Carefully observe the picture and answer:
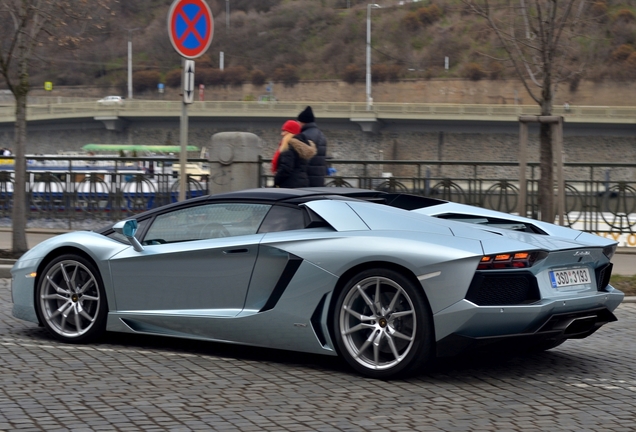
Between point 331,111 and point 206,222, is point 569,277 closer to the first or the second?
point 206,222

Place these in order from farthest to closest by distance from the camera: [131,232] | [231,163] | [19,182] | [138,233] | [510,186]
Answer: [510,186], [231,163], [19,182], [138,233], [131,232]

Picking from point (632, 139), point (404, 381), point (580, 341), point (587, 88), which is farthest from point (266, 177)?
point (587, 88)

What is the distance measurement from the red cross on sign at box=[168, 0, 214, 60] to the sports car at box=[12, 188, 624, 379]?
3524 mm


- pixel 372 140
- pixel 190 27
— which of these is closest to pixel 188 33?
pixel 190 27

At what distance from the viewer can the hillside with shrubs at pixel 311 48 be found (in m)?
93.8

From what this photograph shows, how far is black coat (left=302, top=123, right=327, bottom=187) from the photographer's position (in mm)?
11523

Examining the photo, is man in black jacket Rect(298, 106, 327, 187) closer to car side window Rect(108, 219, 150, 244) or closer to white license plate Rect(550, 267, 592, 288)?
car side window Rect(108, 219, 150, 244)

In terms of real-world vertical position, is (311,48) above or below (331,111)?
above

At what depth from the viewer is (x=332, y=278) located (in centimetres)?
575

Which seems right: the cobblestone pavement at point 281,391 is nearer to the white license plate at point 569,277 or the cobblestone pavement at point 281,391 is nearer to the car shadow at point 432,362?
the car shadow at point 432,362

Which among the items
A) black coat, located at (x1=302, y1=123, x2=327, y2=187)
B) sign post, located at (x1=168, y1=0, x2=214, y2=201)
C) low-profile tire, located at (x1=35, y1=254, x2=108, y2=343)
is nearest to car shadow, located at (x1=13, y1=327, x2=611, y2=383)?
low-profile tire, located at (x1=35, y1=254, x2=108, y2=343)

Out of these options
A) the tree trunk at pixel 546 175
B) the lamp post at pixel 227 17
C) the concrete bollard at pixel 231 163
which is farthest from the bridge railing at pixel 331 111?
the tree trunk at pixel 546 175

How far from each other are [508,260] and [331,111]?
71.2 metres

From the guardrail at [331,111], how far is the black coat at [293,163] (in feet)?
196
